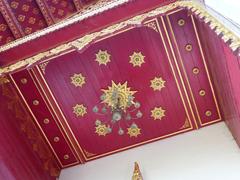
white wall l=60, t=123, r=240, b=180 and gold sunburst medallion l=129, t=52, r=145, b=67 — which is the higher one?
gold sunburst medallion l=129, t=52, r=145, b=67

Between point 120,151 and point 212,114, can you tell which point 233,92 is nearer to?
point 212,114

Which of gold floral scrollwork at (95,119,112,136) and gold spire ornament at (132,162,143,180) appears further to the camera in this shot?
gold floral scrollwork at (95,119,112,136)

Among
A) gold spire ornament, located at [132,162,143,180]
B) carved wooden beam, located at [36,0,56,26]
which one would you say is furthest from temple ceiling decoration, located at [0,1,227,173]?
carved wooden beam, located at [36,0,56,26]

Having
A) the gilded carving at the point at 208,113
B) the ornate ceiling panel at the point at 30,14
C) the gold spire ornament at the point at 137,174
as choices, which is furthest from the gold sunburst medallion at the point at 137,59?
the ornate ceiling panel at the point at 30,14

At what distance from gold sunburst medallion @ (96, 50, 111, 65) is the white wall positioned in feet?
3.15

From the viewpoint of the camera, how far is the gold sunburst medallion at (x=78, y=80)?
3361mm

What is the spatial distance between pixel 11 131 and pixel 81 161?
2.66 feet

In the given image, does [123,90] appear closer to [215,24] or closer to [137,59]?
[137,59]

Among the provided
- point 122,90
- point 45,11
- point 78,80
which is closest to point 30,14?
point 45,11

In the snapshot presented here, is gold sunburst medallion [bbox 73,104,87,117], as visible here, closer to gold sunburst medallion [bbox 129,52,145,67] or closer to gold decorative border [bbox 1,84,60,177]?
gold decorative border [bbox 1,84,60,177]

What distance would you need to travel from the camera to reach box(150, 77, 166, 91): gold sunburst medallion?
3.34 m

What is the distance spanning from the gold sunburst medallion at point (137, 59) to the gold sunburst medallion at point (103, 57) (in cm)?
21

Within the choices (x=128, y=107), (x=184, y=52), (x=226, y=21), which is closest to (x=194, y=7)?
(x=226, y=21)

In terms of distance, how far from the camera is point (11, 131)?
3289 mm
